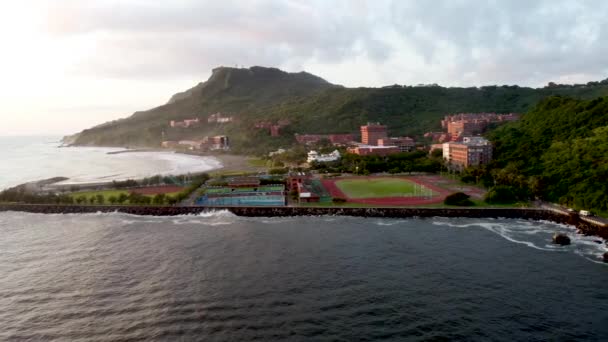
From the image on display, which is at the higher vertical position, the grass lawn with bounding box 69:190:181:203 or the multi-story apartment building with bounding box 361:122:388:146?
the multi-story apartment building with bounding box 361:122:388:146

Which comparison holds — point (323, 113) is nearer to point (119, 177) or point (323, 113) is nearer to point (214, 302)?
point (119, 177)

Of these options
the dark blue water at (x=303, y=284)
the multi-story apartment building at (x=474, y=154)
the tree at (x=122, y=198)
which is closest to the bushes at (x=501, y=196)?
the dark blue water at (x=303, y=284)

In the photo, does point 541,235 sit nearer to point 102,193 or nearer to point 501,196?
point 501,196

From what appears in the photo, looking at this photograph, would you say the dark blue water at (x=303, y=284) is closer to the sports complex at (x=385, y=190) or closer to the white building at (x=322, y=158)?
the sports complex at (x=385, y=190)

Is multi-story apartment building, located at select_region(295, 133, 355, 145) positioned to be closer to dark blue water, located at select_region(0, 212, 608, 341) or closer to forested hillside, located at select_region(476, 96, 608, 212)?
forested hillside, located at select_region(476, 96, 608, 212)

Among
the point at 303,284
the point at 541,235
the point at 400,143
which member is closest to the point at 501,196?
the point at 541,235

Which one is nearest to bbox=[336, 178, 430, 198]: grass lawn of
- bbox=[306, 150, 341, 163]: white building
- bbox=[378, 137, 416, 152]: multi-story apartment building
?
bbox=[306, 150, 341, 163]: white building
